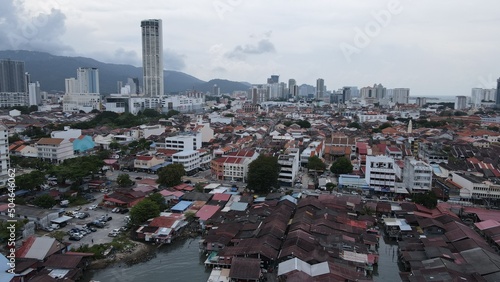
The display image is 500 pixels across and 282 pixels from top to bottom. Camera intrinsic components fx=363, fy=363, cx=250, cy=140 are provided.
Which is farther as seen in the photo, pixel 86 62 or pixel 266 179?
pixel 86 62

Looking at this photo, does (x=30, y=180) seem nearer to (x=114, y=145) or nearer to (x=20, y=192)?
(x=20, y=192)

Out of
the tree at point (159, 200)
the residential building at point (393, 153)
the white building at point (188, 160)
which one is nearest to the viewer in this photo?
the tree at point (159, 200)

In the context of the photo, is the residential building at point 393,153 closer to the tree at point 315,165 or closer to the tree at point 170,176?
the tree at point 315,165

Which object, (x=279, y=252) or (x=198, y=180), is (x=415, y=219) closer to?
(x=279, y=252)

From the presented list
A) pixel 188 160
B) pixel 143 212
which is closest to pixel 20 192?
pixel 143 212

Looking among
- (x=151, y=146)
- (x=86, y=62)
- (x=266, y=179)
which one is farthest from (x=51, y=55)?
(x=266, y=179)

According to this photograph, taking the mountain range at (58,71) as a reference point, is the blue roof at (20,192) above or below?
below

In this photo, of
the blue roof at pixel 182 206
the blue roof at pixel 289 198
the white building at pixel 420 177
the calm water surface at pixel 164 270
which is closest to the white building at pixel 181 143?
the blue roof at pixel 182 206
